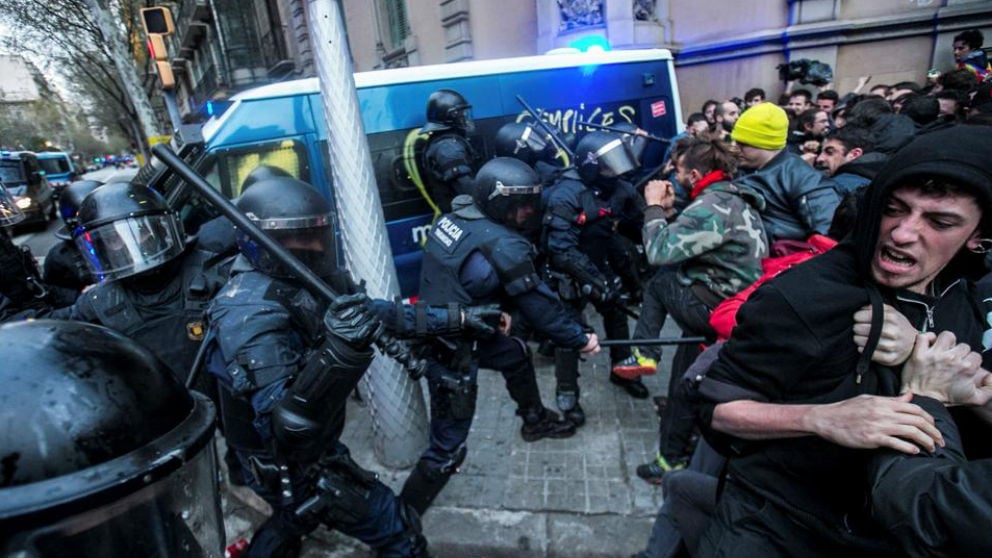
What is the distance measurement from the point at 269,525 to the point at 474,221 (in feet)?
5.97

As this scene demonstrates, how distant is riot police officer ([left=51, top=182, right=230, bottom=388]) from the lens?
250 cm

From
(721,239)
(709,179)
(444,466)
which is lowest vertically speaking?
(444,466)

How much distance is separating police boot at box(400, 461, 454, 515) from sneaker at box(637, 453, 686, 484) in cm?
116

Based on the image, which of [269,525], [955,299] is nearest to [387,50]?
[269,525]

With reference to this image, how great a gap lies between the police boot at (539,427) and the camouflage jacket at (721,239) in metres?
1.42

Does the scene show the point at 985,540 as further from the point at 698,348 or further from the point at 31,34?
the point at 31,34

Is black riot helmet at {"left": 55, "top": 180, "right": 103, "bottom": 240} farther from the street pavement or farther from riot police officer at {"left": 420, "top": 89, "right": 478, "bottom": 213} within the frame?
riot police officer at {"left": 420, "top": 89, "right": 478, "bottom": 213}

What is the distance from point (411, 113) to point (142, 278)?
9.24ft

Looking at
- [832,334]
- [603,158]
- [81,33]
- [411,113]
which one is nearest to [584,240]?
[603,158]

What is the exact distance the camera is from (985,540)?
2.57 feet

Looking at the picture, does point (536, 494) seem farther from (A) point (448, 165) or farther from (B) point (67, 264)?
(B) point (67, 264)

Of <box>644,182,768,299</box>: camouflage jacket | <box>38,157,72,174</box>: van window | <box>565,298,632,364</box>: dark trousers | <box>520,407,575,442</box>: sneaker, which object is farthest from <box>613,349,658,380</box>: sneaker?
<box>38,157,72,174</box>: van window

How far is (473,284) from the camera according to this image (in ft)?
8.78

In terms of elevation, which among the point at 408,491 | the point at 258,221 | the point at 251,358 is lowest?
the point at 408,491
